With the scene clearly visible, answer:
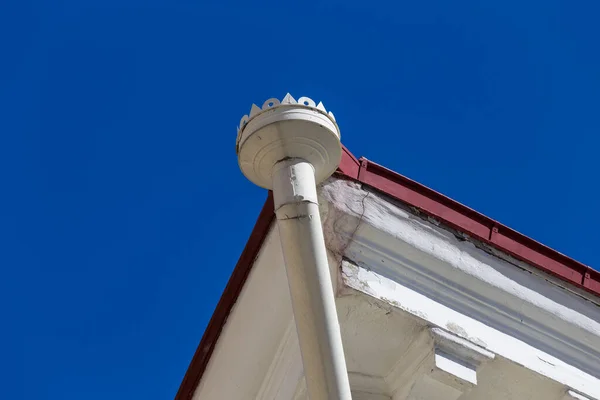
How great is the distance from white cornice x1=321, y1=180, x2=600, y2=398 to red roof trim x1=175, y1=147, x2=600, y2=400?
47 millimetres

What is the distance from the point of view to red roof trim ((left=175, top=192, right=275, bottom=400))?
413 centimetres

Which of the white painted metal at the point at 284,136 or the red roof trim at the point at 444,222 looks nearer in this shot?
the white painted metal at the point at 284,136

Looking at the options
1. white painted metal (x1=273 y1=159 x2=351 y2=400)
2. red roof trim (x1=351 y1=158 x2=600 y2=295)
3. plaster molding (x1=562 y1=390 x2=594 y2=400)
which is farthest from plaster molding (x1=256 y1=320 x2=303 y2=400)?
plaster molding (x1=562 y1=390 x2=594 y2=400)

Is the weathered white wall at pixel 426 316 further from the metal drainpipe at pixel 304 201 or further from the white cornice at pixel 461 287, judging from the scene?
the metal drainpipe at pixel 304 201

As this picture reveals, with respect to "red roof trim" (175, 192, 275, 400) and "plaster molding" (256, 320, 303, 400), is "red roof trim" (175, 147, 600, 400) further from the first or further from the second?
"plaster molding" (256, 320, 303, 400)

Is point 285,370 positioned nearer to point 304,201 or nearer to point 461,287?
point 461,287

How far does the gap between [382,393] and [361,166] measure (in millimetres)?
861

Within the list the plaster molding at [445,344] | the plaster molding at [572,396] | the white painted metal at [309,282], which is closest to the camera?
the white painted metal at [309,282]

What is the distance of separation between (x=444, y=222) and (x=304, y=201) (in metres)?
0.90

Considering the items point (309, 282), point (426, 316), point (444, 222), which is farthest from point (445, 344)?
point (309, 282)

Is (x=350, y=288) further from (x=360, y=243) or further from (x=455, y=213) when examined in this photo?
(x=455, y=213)

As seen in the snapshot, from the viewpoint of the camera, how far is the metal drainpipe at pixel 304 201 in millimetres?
3285

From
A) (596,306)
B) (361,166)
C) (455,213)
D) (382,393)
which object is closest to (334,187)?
(361,166)

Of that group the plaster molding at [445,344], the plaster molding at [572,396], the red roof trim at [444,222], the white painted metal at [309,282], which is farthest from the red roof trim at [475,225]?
the white painted metal at [309,282]
